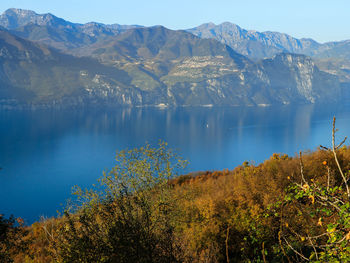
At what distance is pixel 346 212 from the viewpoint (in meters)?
5.70

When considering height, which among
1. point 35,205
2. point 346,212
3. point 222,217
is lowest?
point 35,205

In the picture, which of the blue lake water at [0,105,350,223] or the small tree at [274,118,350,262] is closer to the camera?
the small tree at [274,118,350,262]

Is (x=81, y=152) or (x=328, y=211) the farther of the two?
(x=81, y=152)

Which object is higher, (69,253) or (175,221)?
(69,253)

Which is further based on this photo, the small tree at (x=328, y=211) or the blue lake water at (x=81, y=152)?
the blue lake water at (x=81, y=152)

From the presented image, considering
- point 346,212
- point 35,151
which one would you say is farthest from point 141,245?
point 35,151

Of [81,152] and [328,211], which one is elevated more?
[328,211]

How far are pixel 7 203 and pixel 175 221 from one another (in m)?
78.2

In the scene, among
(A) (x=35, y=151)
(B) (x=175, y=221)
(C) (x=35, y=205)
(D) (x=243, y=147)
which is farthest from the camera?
(D) (x=243, y=147)

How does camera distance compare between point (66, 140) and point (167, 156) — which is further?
point (66, 140)

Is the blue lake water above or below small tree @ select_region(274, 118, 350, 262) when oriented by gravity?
below

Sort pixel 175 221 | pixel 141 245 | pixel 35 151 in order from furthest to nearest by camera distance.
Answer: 1. pixel 35 151
2. pixel 175 221
3. pixel 141 245

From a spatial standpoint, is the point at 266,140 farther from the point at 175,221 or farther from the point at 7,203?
the point at 175,221

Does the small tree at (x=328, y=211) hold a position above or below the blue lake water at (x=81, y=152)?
above
